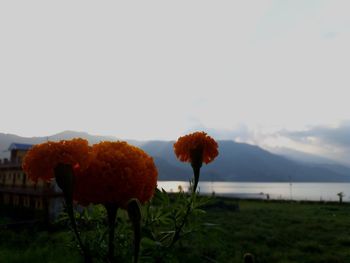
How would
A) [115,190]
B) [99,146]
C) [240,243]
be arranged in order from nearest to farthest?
[115,190] → [99,146] → [240,243]

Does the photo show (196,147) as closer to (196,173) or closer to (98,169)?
(196,173)

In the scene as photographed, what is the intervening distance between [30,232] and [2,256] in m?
10.9

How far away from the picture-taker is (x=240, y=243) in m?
20.0

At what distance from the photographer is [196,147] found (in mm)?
2766

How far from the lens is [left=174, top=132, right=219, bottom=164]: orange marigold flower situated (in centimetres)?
276

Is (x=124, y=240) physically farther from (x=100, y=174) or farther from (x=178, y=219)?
(x=100, y=174)

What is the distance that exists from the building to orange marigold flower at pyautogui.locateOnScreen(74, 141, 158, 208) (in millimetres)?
25843

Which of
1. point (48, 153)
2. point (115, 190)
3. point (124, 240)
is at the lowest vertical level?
point (124, 240)

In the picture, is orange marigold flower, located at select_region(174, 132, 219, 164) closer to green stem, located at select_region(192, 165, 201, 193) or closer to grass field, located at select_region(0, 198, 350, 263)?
green stem, located at select_region(192, 165, 201, 193)

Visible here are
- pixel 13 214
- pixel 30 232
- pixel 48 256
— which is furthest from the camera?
pixel 13 214

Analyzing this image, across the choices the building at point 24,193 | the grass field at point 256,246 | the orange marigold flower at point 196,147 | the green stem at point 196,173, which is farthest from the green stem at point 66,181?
the building at point 24,193

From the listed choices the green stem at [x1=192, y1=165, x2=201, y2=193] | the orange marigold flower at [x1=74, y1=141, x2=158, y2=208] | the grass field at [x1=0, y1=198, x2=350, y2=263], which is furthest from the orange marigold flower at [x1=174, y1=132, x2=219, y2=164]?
the grass field at [x1=0, y1=198, x2=350, y2=263]

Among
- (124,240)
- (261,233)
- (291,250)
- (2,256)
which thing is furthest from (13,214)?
(124,240)

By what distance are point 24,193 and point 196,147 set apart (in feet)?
114
